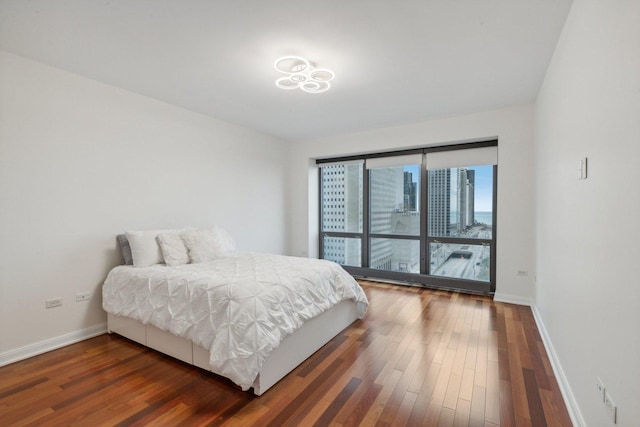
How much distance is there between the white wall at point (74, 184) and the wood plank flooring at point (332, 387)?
53cm

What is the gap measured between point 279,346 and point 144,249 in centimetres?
186

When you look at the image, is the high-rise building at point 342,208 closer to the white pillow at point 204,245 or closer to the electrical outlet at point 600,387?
the white pillow at point 204,245

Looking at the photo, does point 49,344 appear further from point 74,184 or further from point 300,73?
point 300,73

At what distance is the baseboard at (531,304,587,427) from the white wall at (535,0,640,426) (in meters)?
0.03

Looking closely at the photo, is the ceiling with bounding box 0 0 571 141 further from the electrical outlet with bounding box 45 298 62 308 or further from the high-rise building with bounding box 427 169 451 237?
the electrical outlet with bounding box 45 298 62 308

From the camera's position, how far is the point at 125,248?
10.0 ft

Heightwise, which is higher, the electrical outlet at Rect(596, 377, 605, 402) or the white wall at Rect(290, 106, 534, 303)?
the white wall at Rect(290, 106, 534, 303)

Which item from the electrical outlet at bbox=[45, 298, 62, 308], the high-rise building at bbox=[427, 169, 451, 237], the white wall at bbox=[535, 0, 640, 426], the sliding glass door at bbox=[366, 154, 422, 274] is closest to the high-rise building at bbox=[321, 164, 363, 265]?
the sliding glass door at bbox=[366, 154, 422, 274]

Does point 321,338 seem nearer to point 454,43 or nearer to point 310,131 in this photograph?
point 454,43

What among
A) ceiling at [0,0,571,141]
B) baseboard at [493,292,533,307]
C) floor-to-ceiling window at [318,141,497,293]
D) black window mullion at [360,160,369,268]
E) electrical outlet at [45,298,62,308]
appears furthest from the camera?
black window mullion at [360,160,369,268]

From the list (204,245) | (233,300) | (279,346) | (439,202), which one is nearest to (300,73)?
(233,300)

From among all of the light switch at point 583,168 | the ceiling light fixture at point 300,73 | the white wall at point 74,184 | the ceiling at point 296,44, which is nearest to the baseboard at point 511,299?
the ceiling at point 296,44

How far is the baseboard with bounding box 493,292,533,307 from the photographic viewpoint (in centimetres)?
375

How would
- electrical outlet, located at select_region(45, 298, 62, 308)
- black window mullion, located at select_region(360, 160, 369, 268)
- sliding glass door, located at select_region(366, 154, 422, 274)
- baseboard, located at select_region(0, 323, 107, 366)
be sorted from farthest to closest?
black window mullion, located at select_region(360, 160, 369, 268) < sliding glass door, located at select_region(366, 154, 422, 274) < electrical outlet, located at select_region(45, 298, 62, 308) < baseboard, located at select_region(0, 323, 107, 366)
